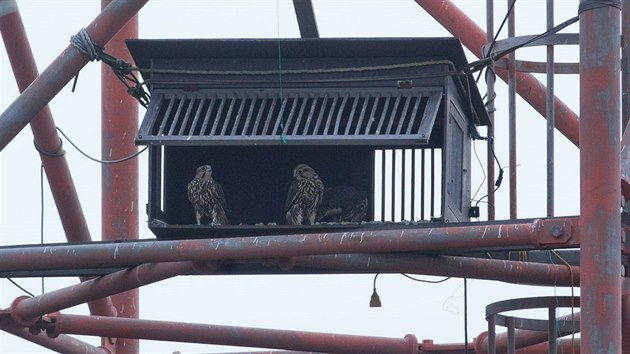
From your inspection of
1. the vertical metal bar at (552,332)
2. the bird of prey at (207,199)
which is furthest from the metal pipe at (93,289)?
the vertical metal bar at (552,332)

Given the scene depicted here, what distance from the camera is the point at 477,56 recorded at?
12164 mm

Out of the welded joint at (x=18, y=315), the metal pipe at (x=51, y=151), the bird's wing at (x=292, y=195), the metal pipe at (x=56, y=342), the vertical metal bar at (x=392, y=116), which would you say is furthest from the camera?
the metal pipe at (x=51, y=151)

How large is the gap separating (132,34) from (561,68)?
3.47 metres

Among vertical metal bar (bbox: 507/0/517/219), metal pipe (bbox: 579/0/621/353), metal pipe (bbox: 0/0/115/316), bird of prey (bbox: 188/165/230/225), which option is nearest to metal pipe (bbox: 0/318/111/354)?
metal pipe (bbox: 0/0/115/316)

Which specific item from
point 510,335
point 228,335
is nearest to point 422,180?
point 510,335

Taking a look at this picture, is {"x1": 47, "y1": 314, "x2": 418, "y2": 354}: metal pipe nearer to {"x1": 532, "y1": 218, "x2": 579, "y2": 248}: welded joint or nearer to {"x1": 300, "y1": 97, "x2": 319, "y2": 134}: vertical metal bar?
{"x1": 300, "y1": 97, "x2": 319, "y2": 134}: vertical metal bar

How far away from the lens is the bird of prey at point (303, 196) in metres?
9.78

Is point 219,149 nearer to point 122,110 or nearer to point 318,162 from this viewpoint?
point 318,162

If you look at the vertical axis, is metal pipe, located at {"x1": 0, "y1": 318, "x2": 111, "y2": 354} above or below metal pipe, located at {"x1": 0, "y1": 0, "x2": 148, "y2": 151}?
below

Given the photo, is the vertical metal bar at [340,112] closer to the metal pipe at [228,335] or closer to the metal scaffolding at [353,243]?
the metal scaffolding at [353,243]

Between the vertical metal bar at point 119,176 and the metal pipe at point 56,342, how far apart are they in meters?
0.45

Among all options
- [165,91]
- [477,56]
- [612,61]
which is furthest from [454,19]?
[612,61]

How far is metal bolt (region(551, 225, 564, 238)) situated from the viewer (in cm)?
841

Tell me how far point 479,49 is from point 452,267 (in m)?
3.11
